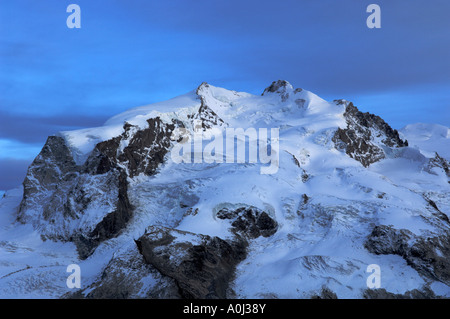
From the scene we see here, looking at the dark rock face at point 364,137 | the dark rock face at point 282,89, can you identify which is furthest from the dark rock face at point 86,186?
the dark rock face at point 282,89

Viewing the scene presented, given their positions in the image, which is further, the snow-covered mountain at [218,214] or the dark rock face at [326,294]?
the snow-covered mountain at [218,214]

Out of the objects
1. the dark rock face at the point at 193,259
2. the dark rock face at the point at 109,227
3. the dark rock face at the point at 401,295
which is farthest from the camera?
the dark rock face at the point at 109,227

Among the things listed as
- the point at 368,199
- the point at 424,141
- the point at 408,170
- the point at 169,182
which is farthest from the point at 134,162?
the point at 424,141

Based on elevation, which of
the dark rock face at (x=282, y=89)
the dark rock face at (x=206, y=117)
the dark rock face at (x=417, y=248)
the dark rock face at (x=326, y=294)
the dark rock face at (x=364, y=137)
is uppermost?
the dark rock face at (x=282, y=89)

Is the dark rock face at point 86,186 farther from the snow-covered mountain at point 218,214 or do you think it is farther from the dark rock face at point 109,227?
the snow-covered mountain at point 218,214

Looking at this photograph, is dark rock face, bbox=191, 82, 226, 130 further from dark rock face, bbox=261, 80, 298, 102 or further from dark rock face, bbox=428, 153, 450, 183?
dark rock face, bbox=428, 153, 450, 183

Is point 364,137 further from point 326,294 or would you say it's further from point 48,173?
point 48,173

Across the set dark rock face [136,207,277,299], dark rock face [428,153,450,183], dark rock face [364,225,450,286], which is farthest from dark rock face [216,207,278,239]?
dark rock face [428,153,450,183]

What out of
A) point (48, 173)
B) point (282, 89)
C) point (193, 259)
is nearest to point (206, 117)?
point (282, 89)
